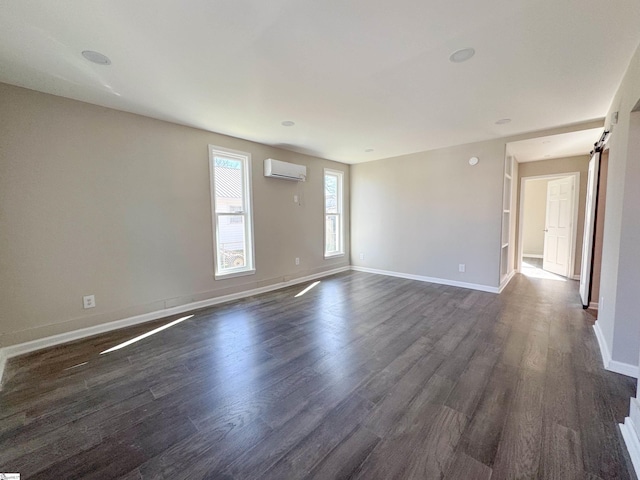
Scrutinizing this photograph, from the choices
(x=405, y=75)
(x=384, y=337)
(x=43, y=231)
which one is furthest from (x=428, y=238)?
(x=43, y=231)

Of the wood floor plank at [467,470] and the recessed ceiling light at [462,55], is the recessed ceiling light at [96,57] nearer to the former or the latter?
the recessed ceiling light at [462,55]

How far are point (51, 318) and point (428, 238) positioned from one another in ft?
17.7

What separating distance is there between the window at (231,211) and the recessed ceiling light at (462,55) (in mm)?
3060

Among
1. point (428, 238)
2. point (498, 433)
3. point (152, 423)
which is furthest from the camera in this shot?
point (428, 238)

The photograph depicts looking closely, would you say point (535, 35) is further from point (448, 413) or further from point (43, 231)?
point (43, 231)

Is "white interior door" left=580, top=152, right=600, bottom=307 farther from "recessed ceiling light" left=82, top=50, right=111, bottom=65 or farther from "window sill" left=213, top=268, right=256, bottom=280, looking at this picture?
"recessed ceiling light" left=82, top=50, right=111, bottom=65

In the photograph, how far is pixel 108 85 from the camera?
2.37 meters

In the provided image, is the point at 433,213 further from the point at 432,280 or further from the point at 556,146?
the point at 556,146

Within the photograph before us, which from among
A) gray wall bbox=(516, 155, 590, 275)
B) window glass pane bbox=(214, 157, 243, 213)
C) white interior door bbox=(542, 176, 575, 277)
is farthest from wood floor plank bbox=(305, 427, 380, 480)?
white interior door bbox=(542, 176, 575, 277)

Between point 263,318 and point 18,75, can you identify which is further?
point 263,318

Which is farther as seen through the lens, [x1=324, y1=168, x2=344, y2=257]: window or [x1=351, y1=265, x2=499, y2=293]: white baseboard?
[x1=324, y1=168, x2=344, y2=257]: window

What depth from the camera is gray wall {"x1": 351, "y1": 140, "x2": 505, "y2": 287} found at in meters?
4.21

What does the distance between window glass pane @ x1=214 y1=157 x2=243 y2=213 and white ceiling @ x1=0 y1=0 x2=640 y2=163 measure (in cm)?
80

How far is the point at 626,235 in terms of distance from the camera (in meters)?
2.00
